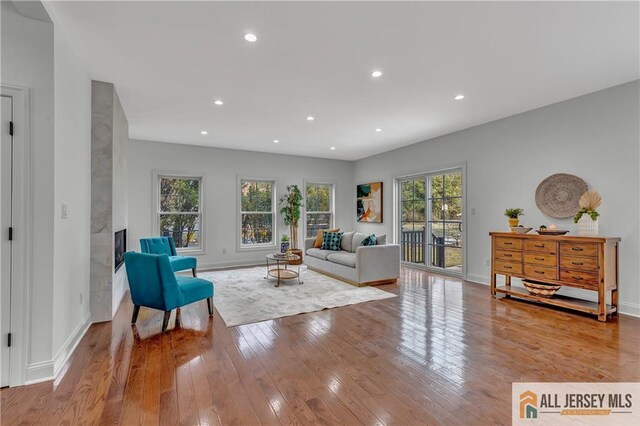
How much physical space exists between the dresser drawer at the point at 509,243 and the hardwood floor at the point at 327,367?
938 mm

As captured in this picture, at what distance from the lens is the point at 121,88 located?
145 inches

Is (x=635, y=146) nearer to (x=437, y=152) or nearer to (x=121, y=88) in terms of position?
(x=437, y=152)

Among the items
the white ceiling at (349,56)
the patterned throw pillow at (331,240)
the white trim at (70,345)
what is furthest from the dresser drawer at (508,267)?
the white trim at (70,345)

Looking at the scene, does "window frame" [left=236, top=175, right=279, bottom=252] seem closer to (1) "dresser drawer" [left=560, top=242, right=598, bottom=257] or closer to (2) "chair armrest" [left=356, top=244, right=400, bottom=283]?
(2) "chair armrest" [left=356, top=244, right=400, bottom=283]

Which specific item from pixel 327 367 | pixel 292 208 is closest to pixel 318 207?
pixel 292 208

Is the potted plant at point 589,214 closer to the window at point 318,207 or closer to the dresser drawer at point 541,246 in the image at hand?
the dresser drawer at point 541,246

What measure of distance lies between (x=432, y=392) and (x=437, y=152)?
506cm

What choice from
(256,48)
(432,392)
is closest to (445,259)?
(432,392)

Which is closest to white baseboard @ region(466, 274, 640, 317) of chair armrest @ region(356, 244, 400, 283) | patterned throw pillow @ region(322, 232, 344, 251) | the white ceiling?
chair armrest @ region(356, 244, 400, 283)

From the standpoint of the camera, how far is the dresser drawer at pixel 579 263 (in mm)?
3482

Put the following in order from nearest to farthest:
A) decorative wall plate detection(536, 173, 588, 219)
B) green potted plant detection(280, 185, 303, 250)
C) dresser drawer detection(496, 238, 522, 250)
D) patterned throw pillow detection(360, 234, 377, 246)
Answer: decorative wall plate detection(536, 173, 588, 219) → dresser drawer detection(496, 238, 522, 250) → patterned throw pillow detection(360, 234, 377, 246) → green potted plant detection(280, 185, 303, 250)

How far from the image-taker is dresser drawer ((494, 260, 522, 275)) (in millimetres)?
4227

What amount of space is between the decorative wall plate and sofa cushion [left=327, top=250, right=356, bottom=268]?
9.79 feet

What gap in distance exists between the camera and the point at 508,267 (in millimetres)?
4348
